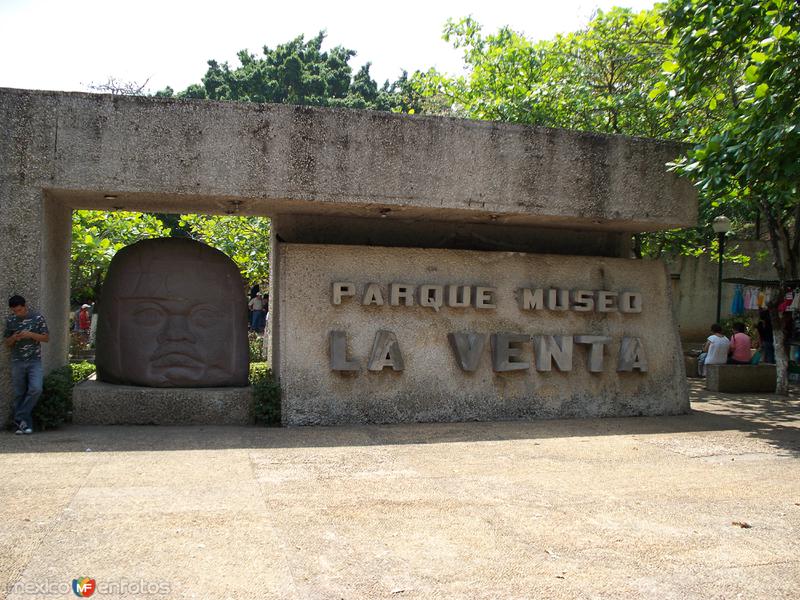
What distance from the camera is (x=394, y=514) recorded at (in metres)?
5.41

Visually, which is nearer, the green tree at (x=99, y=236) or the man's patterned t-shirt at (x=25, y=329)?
the man's patterned t-shirt at (x=25, y=329)

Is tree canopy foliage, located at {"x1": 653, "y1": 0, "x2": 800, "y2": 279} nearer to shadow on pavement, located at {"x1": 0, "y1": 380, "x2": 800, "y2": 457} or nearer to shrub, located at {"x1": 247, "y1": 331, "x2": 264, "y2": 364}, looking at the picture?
shadow on pavement, located at {"x1": 0, "y1": 380, "x2": 800, "y2": 457}

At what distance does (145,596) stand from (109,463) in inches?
121

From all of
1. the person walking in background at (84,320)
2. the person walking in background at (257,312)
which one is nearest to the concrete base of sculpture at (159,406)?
the person walking in background at (257,312)

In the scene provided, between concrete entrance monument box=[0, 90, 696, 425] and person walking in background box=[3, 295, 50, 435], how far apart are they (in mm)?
320

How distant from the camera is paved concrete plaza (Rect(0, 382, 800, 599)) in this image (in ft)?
13.8

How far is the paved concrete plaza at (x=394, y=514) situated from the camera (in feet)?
13.8

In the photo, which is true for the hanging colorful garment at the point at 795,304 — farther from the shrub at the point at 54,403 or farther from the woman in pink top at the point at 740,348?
the shrub at the point at 54,403

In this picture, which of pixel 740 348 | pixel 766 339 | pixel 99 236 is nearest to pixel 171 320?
pixel 99 236

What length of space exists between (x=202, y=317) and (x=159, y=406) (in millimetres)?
1130

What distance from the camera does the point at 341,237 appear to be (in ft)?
32.8

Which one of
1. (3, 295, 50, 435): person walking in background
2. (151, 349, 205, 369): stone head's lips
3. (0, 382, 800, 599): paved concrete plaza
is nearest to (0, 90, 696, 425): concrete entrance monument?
(151, 349, 205, 369): stone head's lips

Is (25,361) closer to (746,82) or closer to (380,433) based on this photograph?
(380,433)

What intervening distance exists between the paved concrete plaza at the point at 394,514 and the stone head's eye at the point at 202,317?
4.32 ft
